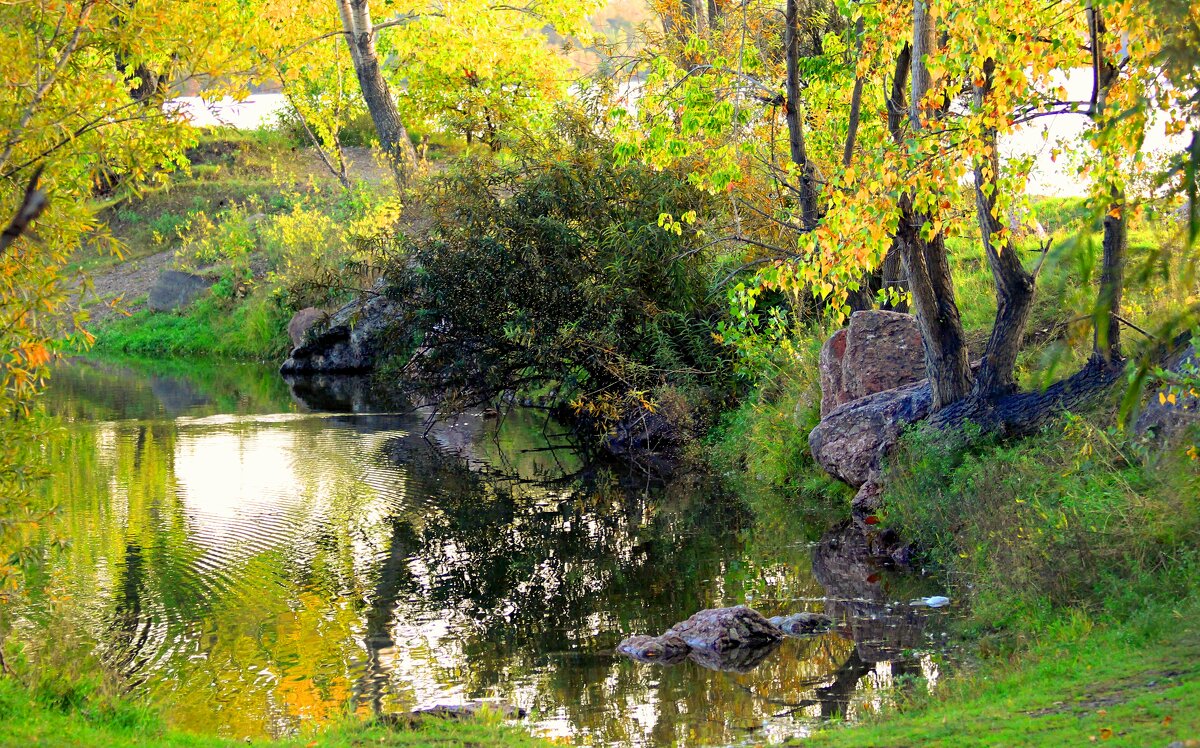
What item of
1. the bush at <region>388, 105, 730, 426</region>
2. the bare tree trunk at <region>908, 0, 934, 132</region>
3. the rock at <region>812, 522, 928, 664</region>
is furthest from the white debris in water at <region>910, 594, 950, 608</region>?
the bush at <region>388, 105, 730, 426</region>

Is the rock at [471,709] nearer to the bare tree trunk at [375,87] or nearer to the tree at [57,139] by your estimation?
the tree at [57,139]

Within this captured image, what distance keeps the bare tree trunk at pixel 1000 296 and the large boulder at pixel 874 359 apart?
2160 millimetres

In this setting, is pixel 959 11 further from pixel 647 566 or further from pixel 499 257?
pixel 499 257

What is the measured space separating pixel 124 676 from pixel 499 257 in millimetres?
12081

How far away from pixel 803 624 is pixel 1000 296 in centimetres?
437

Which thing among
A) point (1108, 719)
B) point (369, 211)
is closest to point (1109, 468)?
point (1108, 719)

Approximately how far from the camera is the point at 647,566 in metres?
12.3

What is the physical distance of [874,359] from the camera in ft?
47.1

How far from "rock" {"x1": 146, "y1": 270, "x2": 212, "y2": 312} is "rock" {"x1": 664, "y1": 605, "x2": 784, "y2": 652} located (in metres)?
34.0

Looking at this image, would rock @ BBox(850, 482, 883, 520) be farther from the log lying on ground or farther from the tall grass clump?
the tall grass clump

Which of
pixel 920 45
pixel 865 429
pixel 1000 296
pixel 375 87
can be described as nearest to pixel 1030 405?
pixel 1000 296

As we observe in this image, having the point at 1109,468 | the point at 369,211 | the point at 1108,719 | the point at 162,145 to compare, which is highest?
the point at 369,211

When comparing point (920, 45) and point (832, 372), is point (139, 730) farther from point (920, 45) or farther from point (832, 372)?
point (832, 372)

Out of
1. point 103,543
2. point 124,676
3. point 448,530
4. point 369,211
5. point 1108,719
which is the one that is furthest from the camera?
point 369,211
